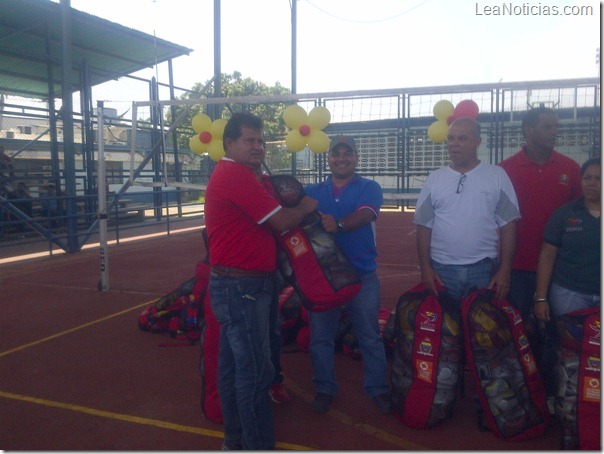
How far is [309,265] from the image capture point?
3555mm

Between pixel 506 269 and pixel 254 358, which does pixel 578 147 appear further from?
pixel 254 358

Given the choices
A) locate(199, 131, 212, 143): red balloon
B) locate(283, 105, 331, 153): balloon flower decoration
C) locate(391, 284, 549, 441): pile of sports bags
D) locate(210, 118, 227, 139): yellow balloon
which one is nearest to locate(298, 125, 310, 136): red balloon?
locate(283, 105, 331, 153): balloon flower decoration

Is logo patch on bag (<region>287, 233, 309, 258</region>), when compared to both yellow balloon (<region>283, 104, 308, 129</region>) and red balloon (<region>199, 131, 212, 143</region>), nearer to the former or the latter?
yellow balloon (<region>283, 104, 308, 129</region>)

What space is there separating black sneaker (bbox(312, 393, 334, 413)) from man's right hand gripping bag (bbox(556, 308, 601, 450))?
1.57 metres

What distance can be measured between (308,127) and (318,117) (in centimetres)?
15

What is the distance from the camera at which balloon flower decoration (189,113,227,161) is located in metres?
6.63

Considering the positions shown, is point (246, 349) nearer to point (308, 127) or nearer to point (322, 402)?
point (322, 402)

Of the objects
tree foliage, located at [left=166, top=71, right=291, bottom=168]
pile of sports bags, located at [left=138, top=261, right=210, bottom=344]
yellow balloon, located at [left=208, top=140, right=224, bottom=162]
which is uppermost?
tree foliage, located at [left=166, top=71, right=291, bottom=168]

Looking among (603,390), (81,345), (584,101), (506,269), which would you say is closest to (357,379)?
(506,269)

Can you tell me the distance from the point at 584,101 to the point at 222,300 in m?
5.36

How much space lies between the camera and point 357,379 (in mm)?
4738

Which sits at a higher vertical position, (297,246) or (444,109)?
(444,109)

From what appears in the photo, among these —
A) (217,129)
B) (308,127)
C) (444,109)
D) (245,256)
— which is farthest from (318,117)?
(245,256)

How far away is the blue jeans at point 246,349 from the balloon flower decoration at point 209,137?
361 cm
